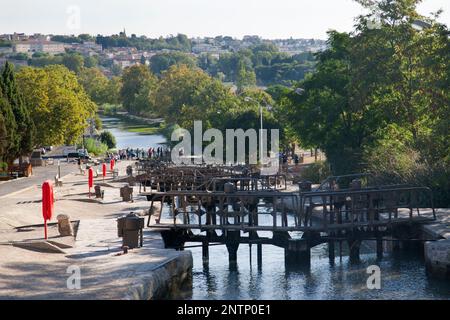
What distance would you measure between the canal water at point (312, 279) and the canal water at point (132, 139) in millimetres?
80975

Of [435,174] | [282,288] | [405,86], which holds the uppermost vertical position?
[405,86]

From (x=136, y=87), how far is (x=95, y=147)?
283 ft

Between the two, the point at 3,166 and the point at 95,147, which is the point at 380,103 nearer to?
the point at 3,166

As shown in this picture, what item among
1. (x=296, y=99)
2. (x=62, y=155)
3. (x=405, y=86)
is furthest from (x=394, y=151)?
(x=62, y=155)

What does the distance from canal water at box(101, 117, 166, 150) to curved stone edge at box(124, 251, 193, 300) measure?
8593 centimetres

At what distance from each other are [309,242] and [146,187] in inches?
1225

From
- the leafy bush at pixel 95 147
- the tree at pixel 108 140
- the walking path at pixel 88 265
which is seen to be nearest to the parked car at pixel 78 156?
the leafy bush at pixel 95 147

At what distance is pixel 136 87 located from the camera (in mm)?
191375

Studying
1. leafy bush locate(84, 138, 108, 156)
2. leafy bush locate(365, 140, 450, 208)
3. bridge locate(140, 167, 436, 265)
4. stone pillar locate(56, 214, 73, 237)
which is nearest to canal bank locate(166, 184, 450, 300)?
bridge locate(140, 167, 436, 265)

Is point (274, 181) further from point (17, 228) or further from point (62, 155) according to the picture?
point (62, 155)

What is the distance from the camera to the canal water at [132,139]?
124 m

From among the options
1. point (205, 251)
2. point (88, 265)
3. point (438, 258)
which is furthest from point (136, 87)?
point (88, 265)

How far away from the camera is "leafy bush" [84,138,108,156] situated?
10419 centimetres

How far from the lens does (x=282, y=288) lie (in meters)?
31.5
